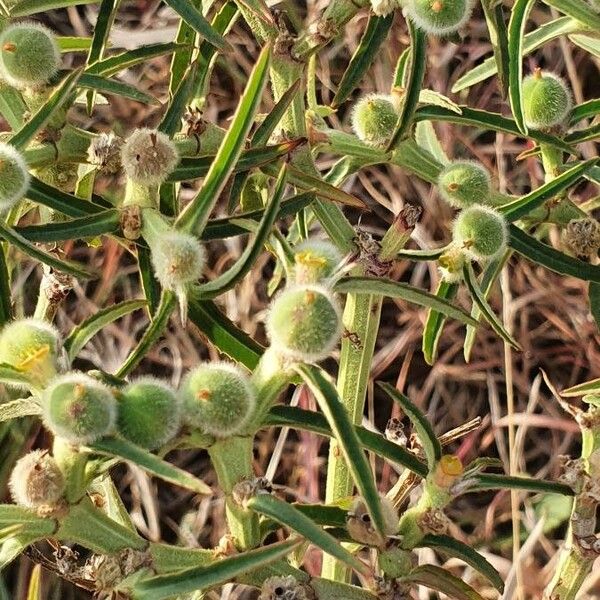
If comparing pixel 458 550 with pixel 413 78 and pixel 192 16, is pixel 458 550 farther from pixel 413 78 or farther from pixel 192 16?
pixel 192 16

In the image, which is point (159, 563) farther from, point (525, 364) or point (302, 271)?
point (525, 364)

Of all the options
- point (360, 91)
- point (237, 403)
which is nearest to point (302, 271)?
point (237, 403)

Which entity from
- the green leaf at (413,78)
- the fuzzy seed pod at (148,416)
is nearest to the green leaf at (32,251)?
the fuzzy seed pod at (148,416)

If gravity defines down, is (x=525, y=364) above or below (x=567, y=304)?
below

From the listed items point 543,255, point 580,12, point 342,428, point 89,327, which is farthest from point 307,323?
point 580,12

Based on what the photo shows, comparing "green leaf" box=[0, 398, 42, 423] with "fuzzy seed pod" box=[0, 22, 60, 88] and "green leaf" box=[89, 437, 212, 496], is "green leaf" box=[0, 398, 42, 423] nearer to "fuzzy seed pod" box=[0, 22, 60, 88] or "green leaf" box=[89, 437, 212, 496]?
"green leaf" box=[89, 437, 212, 496]
